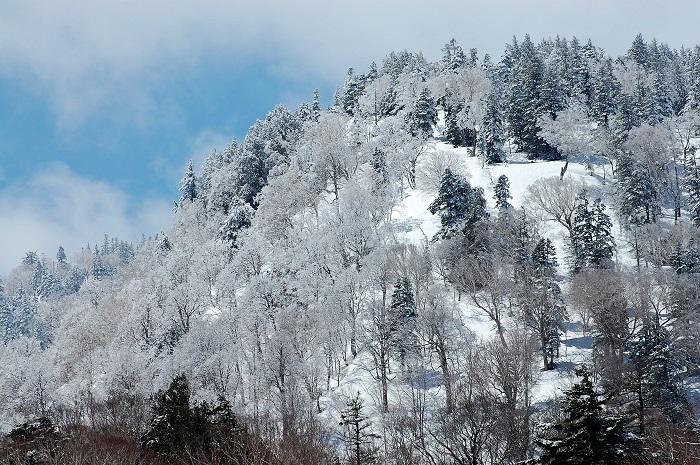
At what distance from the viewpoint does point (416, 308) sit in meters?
46.9

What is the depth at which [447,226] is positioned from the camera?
57.3 m

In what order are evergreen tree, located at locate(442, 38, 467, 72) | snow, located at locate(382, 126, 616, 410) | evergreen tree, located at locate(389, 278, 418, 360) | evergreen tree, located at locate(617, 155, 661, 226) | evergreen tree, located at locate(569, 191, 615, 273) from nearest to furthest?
1. evergreen tree, located at locate(389, 278, 418, 360)
2. snow, located at locate(382, 126, 616, 410)
3. evergreen tree, located at locate(569, 191, 615, 273)
4. evergreen tree, located at locate(617, 155, 661, 226)
5. evergreen tree, located at locate(442, 38, 467, 72)

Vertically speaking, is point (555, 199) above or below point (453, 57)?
below

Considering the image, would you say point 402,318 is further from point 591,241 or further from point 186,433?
point 186,433

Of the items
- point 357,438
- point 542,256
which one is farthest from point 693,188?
point 357,438

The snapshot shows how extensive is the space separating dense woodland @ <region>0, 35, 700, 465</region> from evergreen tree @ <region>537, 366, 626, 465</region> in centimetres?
7

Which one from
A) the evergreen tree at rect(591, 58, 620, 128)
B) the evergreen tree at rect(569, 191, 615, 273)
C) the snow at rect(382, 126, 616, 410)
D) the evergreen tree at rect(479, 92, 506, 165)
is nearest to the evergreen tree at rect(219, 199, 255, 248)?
the snow at rect(382, 126, 616, 410)

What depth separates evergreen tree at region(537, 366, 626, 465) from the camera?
53.1ft

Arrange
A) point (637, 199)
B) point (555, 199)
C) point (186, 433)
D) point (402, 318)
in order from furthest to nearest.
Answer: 1. point (555, 199)
2. point (637, 199)
3. point (402, 318)
4. point (186, 433)

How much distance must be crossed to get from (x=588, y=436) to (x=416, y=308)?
30.6m

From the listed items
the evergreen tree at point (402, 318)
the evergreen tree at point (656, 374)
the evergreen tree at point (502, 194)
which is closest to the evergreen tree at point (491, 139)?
the evergreen tree at point (502, 194)

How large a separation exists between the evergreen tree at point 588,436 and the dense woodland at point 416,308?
2.9 inches

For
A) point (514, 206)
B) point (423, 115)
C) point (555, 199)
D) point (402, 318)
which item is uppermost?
point (423, 115)

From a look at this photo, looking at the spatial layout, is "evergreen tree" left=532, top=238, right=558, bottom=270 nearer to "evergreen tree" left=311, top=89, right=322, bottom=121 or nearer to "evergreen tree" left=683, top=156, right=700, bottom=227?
"evergreen tree" left=683, top=156, right=700, bottom=227
